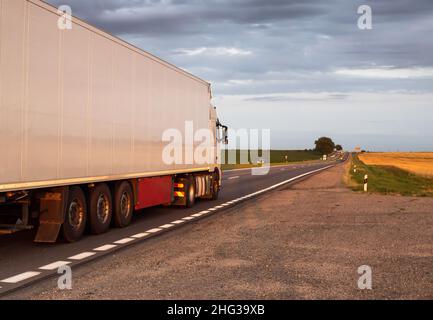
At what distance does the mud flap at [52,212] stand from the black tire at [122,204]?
7.92 ft

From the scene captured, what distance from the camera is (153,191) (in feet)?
49.1


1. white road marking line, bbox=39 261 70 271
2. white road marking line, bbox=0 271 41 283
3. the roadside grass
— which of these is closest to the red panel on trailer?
white road marking line, bbox=39 261 70 271

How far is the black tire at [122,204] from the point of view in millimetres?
12789

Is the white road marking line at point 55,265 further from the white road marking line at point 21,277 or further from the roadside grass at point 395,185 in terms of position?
the roadside grass at point 395,185

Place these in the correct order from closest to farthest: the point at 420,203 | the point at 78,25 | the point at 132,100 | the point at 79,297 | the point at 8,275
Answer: the point at 79,297
the point at 8,275
the point at 78,25
the point at 132,100
the point at 420,203

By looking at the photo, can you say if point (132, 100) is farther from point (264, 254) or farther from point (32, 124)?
point (264, 254)

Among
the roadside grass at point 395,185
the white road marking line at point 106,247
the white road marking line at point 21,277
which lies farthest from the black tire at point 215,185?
the white road marking line at point 21,277

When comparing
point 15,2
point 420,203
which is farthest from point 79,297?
point 420,203

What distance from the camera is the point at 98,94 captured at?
1138cm

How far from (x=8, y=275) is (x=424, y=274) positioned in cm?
541

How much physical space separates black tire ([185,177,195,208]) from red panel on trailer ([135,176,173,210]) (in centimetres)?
→ 115

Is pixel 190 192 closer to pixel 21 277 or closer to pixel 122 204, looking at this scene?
pixel 122 204

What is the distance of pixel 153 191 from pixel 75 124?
4763 millimetres

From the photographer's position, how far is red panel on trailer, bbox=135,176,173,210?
1412 centimetres
